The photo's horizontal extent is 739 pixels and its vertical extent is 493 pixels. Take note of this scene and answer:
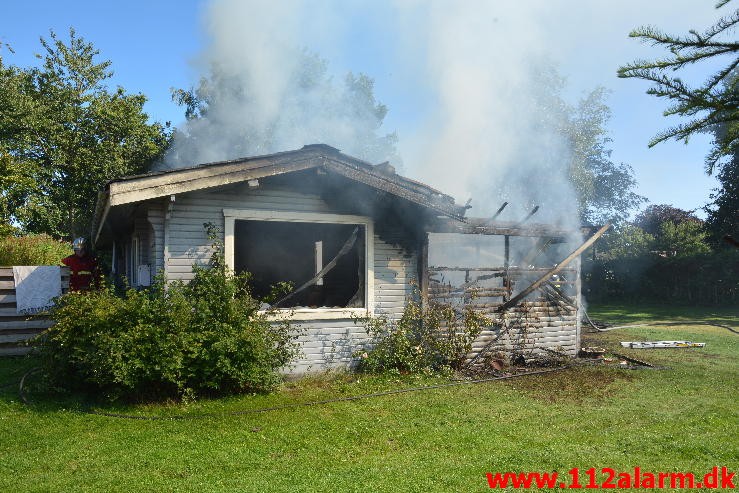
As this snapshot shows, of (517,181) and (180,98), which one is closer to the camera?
(517,181)

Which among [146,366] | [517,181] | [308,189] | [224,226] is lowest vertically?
[146,366]

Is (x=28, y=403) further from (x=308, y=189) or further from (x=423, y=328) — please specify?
(x=423, y=328)

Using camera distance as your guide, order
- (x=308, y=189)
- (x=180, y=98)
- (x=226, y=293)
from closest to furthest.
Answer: (x=226, y=293), (x=308, y=189), (x=180, y=98)

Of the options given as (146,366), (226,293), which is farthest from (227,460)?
(226,293)

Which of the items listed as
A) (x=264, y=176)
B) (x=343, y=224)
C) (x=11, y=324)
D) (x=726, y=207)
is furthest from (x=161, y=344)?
(x=726, y=207)

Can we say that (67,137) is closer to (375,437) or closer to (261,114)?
(261,114)

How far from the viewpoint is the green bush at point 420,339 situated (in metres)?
8.72

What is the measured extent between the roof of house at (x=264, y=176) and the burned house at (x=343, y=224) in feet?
0.05

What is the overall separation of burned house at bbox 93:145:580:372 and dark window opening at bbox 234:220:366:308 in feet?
9.48

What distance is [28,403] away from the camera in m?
6.81

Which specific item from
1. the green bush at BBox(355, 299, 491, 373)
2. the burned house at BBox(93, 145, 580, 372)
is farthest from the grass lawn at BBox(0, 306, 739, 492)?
the burned house at BBox(93, 145, 580, 372)

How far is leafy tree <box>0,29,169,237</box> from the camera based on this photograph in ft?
71.9

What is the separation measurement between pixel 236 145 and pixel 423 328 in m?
20.9
